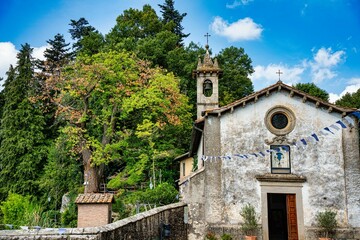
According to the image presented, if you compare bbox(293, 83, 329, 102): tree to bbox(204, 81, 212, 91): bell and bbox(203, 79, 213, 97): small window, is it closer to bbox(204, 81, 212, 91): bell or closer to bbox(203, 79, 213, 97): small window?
bbox(203, 79, 213, 97): small window

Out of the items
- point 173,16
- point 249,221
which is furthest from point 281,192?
point 173,16

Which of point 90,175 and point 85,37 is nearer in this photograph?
point 90,175

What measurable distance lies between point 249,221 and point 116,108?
1318cm

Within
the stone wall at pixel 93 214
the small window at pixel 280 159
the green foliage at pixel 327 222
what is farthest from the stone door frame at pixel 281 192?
the stone wall at pixel 93 214

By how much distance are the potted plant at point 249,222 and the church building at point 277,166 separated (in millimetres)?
225

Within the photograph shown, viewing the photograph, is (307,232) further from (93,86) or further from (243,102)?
(93,86)

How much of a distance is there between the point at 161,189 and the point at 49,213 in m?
9.38

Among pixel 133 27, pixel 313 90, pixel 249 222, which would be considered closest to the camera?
pixel 249 222

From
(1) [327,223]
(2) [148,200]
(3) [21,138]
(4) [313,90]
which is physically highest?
(4) [313,90]

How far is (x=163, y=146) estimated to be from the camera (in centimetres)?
2573

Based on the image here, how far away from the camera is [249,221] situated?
15.2 m

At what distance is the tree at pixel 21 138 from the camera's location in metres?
29.5

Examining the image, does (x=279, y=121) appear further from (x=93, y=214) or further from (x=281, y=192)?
(x=93, y=214)

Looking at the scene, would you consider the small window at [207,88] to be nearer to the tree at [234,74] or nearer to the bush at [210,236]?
the bush at [210,236]
